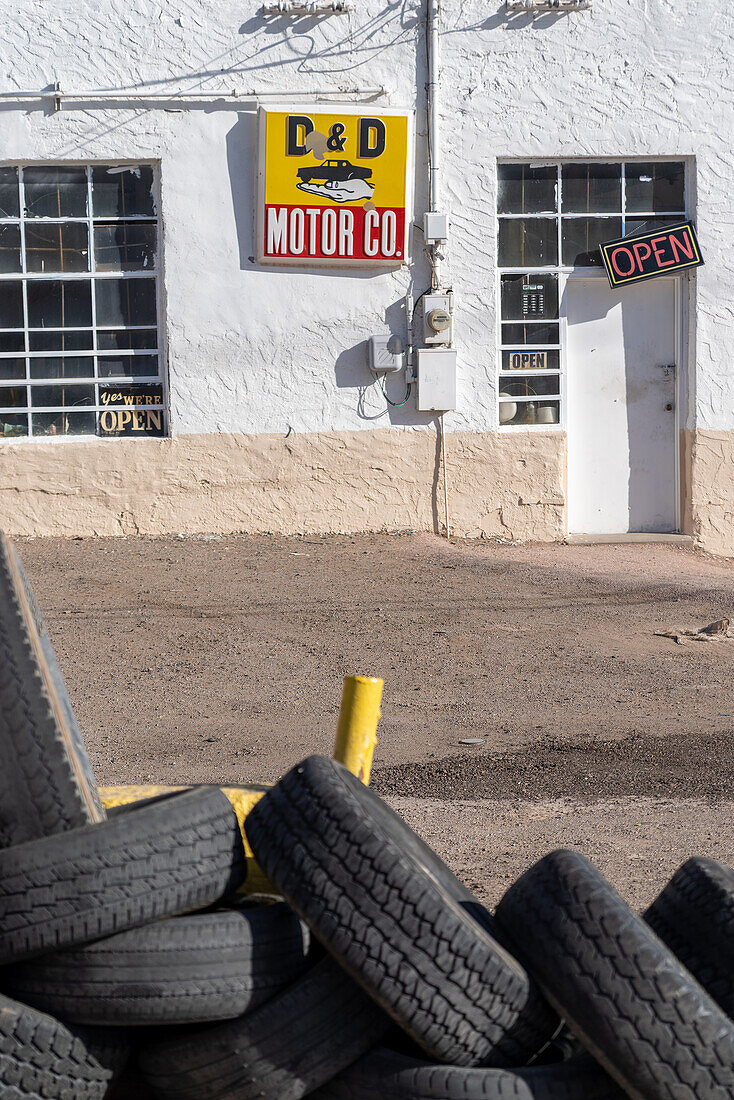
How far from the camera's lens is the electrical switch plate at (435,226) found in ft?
32.9

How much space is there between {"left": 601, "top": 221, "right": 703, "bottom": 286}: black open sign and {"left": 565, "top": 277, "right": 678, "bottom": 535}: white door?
0.83 ft

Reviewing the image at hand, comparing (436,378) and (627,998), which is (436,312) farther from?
(627,998)

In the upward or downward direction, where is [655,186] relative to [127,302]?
upward

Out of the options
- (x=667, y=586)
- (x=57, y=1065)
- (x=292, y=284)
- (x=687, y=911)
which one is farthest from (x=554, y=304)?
(x=57, y=1065)

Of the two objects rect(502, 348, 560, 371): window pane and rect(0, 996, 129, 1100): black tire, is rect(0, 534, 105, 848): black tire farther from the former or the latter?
rect(502, 348, 560, 371): window pane

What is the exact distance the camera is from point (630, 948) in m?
2.14

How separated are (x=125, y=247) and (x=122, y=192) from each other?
1.64 feet

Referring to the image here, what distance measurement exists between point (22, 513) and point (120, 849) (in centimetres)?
837

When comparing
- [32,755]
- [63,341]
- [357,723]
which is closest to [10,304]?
[63,341]

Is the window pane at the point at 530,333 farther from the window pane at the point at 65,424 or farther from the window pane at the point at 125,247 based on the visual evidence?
the window pane at the point at 65,424

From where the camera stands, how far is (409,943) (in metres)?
2.18

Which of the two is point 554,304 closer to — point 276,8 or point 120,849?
point 276,8

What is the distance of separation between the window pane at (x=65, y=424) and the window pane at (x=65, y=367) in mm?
191

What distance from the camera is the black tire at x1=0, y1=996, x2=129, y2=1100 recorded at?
2.16 metres
